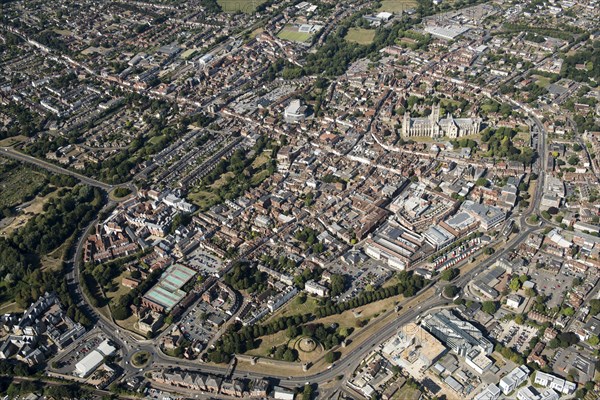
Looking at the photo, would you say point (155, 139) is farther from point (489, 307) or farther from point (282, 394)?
point (489, 307)

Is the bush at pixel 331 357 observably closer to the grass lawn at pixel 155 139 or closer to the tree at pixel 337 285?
the tree at pixel 337 285

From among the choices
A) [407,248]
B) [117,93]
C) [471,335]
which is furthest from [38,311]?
[117,93]

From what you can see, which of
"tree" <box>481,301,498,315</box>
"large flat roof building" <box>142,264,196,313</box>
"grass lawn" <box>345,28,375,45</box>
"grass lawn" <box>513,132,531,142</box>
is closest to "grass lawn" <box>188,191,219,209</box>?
"large flat roof building" <box>142,264,196,313</box>

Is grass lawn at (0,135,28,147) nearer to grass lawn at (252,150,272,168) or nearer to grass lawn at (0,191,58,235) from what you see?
grass lawn at (0,191,58,235)

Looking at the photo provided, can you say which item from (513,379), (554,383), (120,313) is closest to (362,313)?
(513,379)

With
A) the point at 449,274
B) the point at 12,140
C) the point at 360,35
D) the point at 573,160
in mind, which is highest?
the point at 12,140

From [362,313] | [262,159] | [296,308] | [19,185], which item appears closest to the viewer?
[362,313]

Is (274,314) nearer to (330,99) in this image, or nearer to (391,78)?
(330,99)
